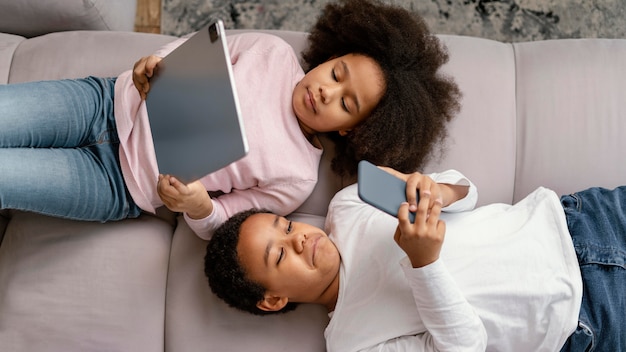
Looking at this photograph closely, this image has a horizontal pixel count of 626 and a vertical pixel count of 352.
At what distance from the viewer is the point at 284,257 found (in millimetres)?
1101

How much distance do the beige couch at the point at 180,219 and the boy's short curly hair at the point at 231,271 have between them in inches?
2.4

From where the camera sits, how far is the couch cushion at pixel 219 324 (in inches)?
47.6

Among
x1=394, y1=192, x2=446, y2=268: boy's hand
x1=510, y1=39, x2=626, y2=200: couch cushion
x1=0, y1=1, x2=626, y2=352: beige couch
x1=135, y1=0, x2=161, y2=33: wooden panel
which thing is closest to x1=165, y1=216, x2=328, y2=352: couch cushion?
x1=0, y1=1, x2=626, y2=352: beige couch

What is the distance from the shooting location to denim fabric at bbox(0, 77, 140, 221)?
1.13 metres

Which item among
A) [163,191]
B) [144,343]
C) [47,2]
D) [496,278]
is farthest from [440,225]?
[47,2]

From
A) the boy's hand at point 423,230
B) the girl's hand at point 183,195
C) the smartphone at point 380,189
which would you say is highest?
the smartphone at point 380,189

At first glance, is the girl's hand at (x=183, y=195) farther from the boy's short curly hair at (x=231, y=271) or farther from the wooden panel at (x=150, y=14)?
the wooden panel at (x=150, y=14)

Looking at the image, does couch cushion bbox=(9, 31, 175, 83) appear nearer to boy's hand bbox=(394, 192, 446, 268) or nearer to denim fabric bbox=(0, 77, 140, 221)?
denim fabric bbox=(0, 77, 140, 221)

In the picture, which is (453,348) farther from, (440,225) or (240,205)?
(240,205)

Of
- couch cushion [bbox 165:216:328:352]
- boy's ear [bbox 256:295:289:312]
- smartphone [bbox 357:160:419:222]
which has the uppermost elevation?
smartphone [bbox 357:160:419:222]

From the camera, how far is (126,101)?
1231 millimetres

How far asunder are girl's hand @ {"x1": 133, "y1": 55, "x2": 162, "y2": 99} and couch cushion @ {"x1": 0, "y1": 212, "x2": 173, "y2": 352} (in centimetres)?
30

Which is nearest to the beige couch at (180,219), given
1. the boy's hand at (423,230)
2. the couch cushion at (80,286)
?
the couch cushion at (80,286)

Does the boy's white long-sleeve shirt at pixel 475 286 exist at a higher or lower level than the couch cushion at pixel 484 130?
lower
